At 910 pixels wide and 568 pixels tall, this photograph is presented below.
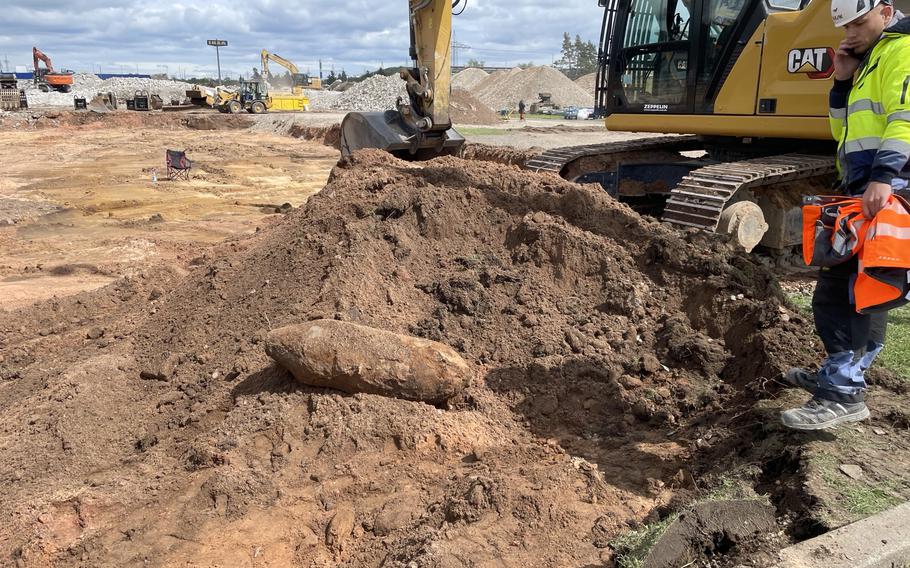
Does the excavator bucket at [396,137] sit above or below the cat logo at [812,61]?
below

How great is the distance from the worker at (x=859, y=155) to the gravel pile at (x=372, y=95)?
1463 inches

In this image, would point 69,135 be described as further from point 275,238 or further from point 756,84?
point 756,84

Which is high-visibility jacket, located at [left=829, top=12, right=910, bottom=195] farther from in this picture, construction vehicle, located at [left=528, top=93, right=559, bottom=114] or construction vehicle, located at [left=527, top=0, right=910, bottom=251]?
construction vehicle, located at [left=528, top=93, right=559, bottom=114]

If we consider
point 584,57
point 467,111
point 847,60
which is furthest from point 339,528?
point 584,57

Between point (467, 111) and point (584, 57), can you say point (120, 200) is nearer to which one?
point (467, 111)

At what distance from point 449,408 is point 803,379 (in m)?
1.95

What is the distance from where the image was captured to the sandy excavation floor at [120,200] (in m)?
9.03

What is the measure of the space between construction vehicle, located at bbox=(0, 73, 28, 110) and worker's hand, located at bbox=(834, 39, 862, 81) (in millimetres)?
43016

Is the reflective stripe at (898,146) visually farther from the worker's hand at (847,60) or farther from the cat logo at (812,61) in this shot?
the cat logo at (812,61)

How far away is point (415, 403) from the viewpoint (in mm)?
3854

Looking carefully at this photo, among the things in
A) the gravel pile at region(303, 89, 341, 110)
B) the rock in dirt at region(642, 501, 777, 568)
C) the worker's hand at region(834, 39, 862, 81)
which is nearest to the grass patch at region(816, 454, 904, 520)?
the rock in dirt at region(642, 501, 777, 568)

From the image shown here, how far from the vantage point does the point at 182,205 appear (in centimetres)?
1330

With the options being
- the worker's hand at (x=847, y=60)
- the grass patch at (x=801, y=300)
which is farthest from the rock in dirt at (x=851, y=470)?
the grass patch at (x=801, y=300)

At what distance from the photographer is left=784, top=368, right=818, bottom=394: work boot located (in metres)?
3.36
